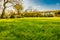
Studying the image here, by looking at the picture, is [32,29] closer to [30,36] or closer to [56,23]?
[30,36]

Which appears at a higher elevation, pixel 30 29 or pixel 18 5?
pixel 18 5

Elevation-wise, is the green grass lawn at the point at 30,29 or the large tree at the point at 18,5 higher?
the large tree at the point at 18,5

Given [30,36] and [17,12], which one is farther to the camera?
[17,12]

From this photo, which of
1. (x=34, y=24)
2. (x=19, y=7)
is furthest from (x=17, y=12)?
(x=34, y=24)

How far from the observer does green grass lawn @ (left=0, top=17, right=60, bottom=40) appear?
488 centimetres

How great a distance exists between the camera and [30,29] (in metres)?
5.11

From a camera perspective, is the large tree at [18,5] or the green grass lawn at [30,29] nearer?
the green grass lawn at [30,29]

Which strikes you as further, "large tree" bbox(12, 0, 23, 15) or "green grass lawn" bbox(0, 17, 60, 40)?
"large tree" bbox(12, 0, 23, 15)

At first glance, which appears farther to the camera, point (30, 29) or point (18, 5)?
point (18, 5)

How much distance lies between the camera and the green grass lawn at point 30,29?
4.88 metres

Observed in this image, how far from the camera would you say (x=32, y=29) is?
5.08 m

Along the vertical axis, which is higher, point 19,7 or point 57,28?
point 19,7

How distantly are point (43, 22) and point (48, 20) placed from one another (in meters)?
0.14

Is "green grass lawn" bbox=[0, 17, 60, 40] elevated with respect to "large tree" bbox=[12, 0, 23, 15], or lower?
lower
